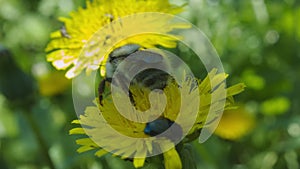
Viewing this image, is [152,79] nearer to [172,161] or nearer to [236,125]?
[172,161]

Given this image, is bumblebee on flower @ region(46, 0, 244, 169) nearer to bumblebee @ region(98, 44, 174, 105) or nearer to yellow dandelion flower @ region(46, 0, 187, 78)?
bumblebee @ region(98, 44, 174, 105)

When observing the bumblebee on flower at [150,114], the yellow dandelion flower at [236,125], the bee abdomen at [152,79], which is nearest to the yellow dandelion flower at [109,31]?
the bumblebee on flower at [150,114]

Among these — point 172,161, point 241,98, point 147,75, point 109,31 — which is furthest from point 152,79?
point 241,98

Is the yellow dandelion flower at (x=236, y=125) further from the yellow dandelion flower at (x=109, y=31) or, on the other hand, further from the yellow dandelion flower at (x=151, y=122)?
the yellow dandelion flower at (x=151, y=122)

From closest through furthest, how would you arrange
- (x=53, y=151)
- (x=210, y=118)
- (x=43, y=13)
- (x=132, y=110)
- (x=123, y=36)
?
(x=210, y=118) < (x=132, y=110) < (x=123, y=36) < (x=53, y=151) < (x=43, y=13)

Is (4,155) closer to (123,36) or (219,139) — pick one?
(219,139)

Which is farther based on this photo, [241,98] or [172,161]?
[241,98]

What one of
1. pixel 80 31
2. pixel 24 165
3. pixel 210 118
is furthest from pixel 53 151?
pixel 210 118
